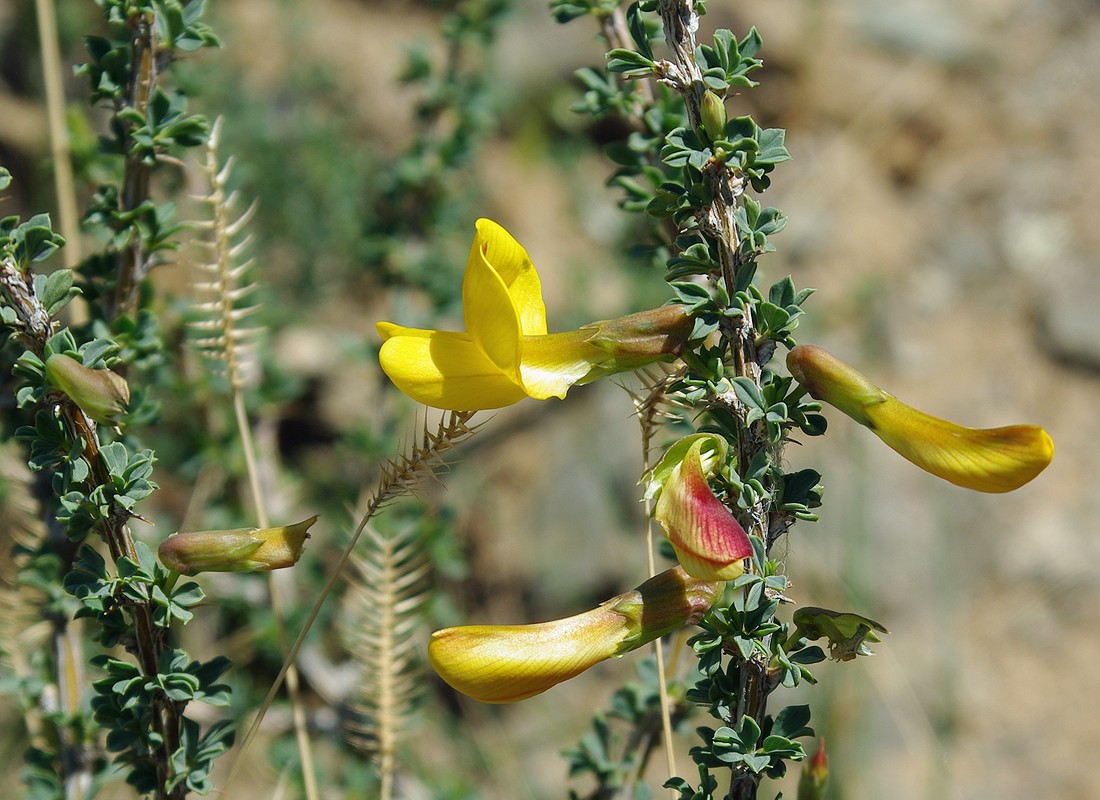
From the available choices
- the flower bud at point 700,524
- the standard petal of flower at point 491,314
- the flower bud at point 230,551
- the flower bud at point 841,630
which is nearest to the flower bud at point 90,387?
the flower bud at point 230,551

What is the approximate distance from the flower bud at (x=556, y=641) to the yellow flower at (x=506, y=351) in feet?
Result: 0.58

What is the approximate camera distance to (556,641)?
736 mm

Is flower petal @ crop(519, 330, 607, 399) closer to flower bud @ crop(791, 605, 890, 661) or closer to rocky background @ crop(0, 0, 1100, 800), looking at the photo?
flower bud @ crop(791, 605, 890, 661)

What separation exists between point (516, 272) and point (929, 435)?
35 cm

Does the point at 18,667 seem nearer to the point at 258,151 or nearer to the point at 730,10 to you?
the point at 258,151

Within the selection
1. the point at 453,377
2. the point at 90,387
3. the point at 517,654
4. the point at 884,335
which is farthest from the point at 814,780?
the point at 884,335

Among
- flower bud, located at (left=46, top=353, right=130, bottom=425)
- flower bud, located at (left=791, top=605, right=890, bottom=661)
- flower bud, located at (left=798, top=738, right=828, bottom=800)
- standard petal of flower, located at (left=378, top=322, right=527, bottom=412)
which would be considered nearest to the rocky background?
flower bud, located at (left=798, top=738, right=828, bottom=800)

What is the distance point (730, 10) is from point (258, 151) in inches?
79.9

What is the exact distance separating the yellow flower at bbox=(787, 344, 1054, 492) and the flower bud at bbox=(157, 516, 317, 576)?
15.5 inches

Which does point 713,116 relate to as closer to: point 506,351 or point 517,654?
point 506,351

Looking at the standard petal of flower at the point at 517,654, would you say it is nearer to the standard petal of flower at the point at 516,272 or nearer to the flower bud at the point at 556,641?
the flower bud at the point at 556,641

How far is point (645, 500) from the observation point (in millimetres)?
785

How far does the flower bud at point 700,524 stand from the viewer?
2.20 feet

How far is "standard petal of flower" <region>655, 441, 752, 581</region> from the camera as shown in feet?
2.20
